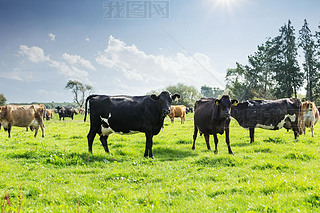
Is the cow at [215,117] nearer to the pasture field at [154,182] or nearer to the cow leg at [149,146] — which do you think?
the pasture field at [154,182]

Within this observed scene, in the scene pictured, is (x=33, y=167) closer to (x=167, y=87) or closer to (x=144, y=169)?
(x=144, y=169)

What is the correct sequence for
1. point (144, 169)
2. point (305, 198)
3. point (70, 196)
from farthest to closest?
1. point (144, 169)
2. point (70, 196)
3. point (305, 198)

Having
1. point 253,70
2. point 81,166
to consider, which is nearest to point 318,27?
point 253,70

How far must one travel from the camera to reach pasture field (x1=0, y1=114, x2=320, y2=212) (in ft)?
15.9

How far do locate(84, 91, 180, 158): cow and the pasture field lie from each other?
40.8 inches

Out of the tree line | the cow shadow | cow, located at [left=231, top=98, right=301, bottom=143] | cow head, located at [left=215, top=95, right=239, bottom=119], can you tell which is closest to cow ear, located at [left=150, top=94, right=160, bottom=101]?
the cow shadow

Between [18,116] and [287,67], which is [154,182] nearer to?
[18,116]

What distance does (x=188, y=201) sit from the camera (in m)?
5.12

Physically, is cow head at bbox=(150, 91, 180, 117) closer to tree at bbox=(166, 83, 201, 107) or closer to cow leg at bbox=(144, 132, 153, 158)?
cow leg at bbox=(144, 132, 153, 158)

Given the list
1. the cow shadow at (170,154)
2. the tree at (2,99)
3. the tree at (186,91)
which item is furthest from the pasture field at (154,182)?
the tree at (186,91)

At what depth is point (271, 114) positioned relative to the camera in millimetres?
14492

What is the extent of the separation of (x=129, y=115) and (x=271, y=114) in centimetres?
868

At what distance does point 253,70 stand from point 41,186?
200 feet

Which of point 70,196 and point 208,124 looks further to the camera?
point 208,124
